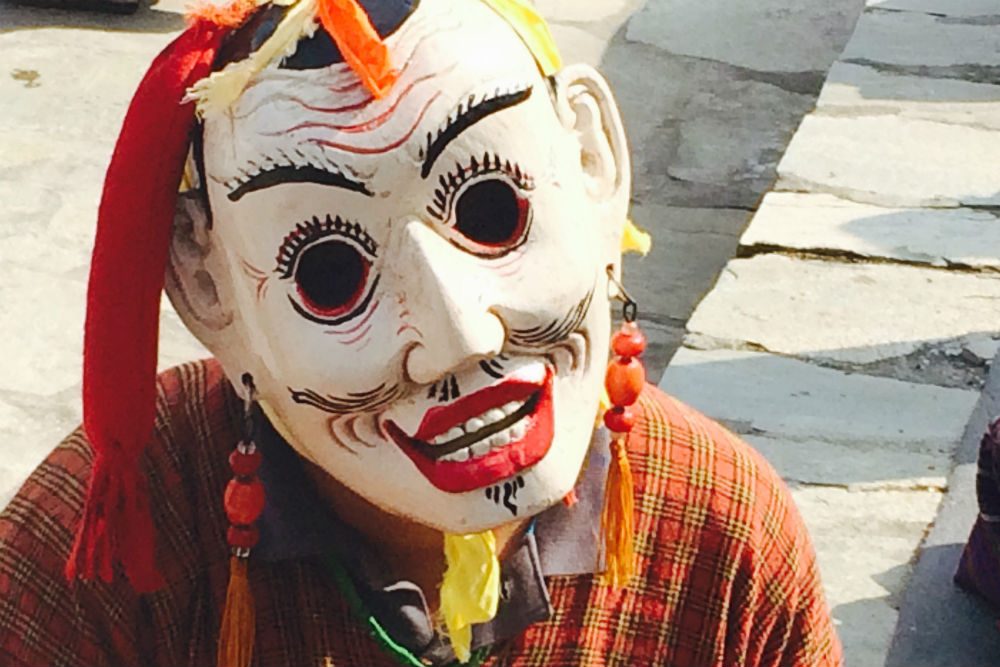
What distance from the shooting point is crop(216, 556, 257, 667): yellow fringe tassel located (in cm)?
117

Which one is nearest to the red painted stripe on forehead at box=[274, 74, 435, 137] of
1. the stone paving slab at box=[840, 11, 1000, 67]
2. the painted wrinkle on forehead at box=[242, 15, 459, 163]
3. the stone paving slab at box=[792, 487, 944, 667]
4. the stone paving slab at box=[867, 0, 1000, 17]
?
the painted wrinkle on forehead at box=[242, 15, 459, 163]

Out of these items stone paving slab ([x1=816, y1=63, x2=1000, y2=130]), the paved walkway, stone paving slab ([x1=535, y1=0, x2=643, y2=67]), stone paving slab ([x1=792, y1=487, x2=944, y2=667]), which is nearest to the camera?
stone paving slab ([x1=792, y1=487, x2=944, y2=667])

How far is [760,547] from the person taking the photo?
1.30m

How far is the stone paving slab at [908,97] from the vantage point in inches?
137

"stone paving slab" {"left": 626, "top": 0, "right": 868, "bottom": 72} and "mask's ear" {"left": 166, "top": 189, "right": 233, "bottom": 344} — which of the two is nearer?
"mask's ear" {"left": 166, "top": 189, "right": 233, "bottom": 344}

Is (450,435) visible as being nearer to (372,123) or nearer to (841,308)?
(372,123)

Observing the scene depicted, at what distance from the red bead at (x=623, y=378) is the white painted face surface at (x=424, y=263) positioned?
0.30 feet

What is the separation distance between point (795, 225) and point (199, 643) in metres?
1.94

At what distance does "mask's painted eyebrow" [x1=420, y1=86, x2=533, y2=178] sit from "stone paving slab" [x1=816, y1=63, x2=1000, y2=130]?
2574 millimetres

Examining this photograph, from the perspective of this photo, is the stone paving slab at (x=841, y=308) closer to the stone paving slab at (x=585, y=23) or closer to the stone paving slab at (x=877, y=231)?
the stone paving slab at (x=877, y=231)

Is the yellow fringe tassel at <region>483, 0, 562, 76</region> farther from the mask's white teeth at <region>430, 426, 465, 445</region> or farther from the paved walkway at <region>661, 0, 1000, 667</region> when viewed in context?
the paved walkway at <region>661, 0, 1000, 667</region>

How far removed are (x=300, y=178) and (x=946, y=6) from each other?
3436 millimetres

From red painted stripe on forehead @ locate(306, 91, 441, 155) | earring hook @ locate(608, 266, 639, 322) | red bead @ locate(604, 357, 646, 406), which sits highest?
red painted stripe on forehead @ locate(306, 91, 441, 155)

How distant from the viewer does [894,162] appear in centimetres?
325
